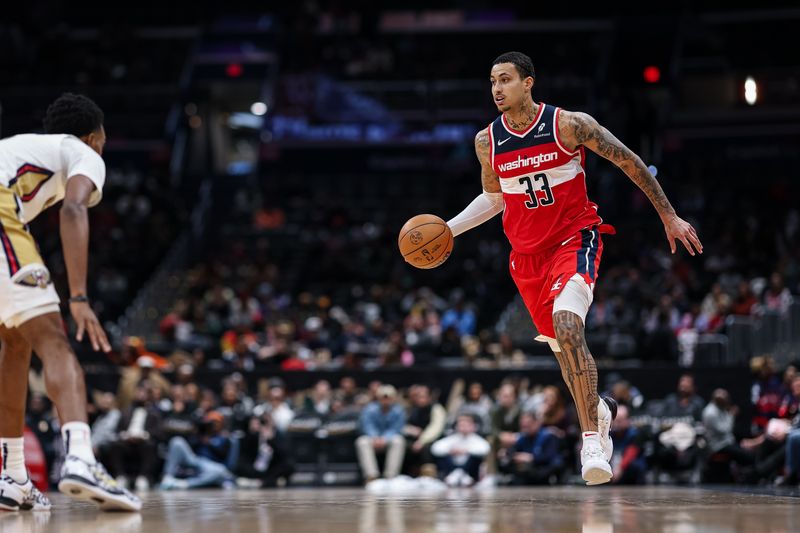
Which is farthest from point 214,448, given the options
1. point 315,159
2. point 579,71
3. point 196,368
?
point 579,71

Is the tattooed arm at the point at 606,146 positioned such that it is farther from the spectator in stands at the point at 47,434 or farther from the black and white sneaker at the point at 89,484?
the spectator in stands at the point at 47,434

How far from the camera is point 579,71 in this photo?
1083 inches

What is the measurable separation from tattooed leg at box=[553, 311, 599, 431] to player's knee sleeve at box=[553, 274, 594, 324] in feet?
0.10

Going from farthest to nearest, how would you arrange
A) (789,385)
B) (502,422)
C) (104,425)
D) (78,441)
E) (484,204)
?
(104,425)
(502,422)
(789,385)
(484,204)
(78,441)

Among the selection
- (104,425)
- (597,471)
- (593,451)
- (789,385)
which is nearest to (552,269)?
(593,451)

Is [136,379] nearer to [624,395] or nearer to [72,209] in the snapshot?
[624,395]

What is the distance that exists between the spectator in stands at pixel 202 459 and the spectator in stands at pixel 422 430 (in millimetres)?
2207

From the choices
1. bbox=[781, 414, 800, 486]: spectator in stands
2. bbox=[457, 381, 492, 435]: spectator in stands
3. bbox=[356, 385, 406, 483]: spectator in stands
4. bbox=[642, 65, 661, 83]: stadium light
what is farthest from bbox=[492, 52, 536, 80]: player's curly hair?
bbox=[642, 65, 661, 83]: stadium light

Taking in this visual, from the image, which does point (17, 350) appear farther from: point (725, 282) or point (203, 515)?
point (725, 282)

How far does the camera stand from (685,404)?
13977 millimetres

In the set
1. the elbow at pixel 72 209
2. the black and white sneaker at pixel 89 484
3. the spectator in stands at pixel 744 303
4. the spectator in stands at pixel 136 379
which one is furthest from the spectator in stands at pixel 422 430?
the elbow at pixel 72 209

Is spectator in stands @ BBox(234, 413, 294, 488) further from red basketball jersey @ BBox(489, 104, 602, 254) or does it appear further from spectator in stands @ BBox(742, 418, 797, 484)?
red basketball jersey @ BBox(489, 104, 602, 254)

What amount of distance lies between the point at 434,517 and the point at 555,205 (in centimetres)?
223

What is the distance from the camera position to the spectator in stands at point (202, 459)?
→ 45.3ft
